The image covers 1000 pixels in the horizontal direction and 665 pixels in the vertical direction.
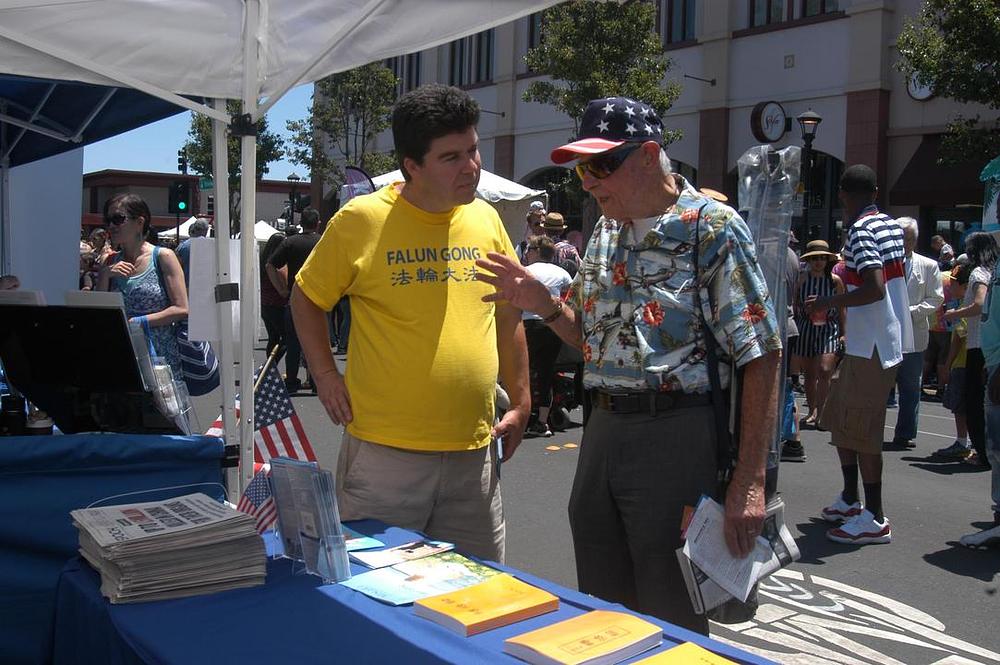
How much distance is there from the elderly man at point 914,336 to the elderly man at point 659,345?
20.0 feet

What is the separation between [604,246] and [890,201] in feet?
62.5

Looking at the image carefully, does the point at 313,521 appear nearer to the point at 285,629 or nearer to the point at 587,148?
the point at 285,629

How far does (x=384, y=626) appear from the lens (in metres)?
2.08

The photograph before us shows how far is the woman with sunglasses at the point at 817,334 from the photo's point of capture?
367 inches

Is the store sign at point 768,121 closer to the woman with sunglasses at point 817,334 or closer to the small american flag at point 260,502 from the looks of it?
the woman with sunglasses at point 817,334

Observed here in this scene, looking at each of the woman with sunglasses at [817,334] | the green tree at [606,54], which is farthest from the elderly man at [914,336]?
the green tree at [606,54]

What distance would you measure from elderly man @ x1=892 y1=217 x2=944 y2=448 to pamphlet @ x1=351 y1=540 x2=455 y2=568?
6.55 meters

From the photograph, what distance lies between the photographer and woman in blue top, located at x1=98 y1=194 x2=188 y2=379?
575 cm

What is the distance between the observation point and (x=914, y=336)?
9039 millimetres

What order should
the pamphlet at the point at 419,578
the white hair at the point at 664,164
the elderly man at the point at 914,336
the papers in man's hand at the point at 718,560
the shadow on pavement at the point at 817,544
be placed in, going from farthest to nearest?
the elderly man at the point at 914,336 < the shadow on pavement at the point at 817,544 < the white hair at the point at 664,164 < the papers in man's hand at the point at 718,560 < the pamphlet at the point at 419,578

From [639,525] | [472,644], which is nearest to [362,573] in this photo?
[472,644]

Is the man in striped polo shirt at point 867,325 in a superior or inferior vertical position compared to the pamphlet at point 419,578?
superior

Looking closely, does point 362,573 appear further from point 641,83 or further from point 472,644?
point 641,83

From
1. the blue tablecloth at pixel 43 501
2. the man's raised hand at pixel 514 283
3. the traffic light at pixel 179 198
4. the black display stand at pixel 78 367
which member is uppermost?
the traffic light at pixel 179 198
